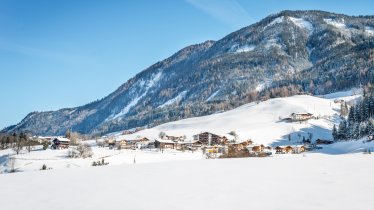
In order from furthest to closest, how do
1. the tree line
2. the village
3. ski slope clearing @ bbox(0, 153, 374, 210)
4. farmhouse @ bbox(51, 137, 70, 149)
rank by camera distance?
farmhouse @ bbox(51, 137, 70, 149), the village, the tree line, ski slope clearing @ bbox(0, 153, 374, 210)

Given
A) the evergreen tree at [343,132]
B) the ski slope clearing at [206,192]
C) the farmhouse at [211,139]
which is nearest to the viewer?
the ski slope clearing at [206,192]

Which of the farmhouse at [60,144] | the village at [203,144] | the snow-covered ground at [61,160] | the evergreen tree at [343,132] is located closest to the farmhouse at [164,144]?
the village at [203,144]

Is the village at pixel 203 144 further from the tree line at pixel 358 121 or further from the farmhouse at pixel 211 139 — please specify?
the tree line at pixel 358 121

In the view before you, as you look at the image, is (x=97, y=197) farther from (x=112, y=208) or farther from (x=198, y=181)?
(x=198, y=181)

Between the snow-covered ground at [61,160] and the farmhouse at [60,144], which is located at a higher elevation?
the farmhouse at [60,144]

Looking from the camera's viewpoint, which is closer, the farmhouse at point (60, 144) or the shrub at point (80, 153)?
the shrub at point (80, 153)

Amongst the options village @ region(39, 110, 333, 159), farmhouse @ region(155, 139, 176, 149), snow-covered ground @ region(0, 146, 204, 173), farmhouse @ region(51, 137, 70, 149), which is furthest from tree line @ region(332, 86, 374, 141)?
farmhouse @ region(51, 137, 70, 149)

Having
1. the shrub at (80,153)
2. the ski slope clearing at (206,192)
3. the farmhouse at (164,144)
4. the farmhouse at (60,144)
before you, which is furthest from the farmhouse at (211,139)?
the ski slope clearing at (206,192)

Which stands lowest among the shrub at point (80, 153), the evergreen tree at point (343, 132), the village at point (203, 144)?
the shrub at point (80, 153)

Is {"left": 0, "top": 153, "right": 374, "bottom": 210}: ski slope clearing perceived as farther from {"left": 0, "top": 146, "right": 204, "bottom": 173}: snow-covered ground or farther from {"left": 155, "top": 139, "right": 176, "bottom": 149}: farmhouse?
{"left": 155, "top": 139, "right": 176, "bottom": 149}: farmhouse

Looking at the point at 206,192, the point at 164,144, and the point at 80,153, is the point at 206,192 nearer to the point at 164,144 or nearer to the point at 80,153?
the point at 80,153

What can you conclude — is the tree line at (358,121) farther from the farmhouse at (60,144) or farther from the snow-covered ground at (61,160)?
the farmhouse at (60,144)

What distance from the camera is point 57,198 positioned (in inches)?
857

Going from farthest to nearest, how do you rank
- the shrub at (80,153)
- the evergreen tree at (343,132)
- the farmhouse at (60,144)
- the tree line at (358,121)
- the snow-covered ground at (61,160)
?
the evergreen tree at (343,132) < the farmhouse at (60,144) < the tree line at (358,121) < the shrub at (80,153) < the snow-covered ground at (61,160)
